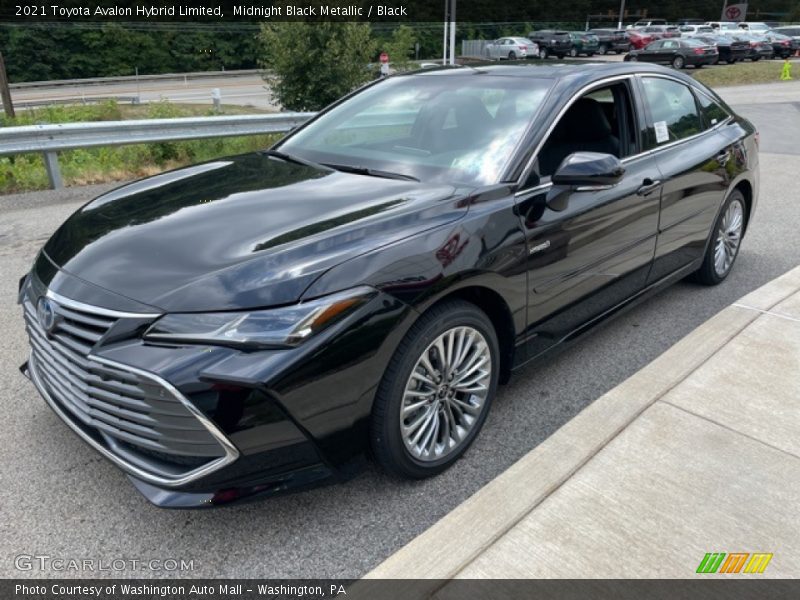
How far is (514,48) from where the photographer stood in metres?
42.1

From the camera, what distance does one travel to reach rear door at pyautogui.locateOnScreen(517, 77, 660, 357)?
3.11 m

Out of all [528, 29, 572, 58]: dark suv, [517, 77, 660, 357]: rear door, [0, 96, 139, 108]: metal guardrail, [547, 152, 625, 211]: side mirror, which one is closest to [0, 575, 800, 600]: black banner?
[517, 77, 660, 357]: rear door

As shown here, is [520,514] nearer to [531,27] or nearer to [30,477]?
[30,477]

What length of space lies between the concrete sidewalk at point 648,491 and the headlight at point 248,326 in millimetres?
842

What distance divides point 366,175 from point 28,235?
4.23 metres

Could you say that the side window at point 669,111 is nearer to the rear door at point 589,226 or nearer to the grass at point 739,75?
the rear door at point 589,226

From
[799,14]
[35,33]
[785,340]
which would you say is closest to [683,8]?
[799,14]

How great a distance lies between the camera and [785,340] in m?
3.91

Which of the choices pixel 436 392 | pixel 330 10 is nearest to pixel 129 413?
pixel 436 392

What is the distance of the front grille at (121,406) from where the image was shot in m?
2.17

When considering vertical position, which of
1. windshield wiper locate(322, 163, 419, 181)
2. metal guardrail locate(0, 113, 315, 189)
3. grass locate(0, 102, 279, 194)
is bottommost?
grass locate(0, 102, 279, 194)

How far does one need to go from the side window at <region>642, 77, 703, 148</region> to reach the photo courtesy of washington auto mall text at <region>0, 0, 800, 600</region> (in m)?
0.02

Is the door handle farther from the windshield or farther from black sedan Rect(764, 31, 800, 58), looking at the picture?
black sedan Rect(764, 31, 800, 58)

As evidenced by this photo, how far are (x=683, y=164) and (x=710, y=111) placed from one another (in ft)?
3.15
